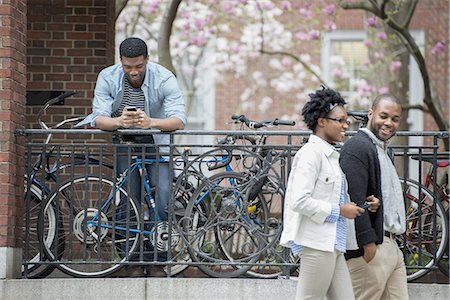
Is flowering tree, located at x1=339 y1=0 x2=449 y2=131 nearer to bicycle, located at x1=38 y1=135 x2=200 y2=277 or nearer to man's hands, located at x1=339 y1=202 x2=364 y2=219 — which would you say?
bicycle, located at x1=38 y1=135 x2=200 y2=277

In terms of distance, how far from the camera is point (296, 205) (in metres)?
7.25

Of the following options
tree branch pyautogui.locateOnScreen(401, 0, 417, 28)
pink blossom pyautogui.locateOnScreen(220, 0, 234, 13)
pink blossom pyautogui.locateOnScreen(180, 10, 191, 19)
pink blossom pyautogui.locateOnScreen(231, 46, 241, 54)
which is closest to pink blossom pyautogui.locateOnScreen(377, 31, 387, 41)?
tree branch pyautogui.locateOnScreen(401, 0, 417, 28)

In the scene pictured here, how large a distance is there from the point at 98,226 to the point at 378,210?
8.62 feet

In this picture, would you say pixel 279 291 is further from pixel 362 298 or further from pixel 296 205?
pixel 296 205

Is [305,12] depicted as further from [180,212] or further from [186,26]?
[180,212]

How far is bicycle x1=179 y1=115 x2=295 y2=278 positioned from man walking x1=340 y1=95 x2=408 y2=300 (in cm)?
173

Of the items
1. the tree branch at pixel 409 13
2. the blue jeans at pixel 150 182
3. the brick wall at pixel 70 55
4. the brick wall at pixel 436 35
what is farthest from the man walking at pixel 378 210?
the brick wall at pixel 436 35

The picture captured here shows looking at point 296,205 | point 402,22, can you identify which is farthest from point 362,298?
point 402,22

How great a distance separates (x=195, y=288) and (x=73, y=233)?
1.19 metres

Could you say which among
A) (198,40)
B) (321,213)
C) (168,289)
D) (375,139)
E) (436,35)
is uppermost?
(436,35)

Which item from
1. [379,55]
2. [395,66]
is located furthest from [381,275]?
[395,66]

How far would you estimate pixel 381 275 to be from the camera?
25.3 ft

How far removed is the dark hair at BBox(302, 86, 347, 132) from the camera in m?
7.49

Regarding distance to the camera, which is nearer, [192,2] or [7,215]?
[7,215]
